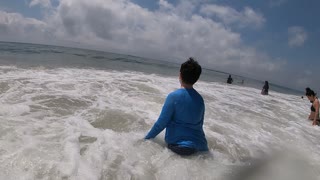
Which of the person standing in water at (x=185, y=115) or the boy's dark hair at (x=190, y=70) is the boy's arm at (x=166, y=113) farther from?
the boy's dark hair at (x=190, y=70)

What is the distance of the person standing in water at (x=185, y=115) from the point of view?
389 centimetres

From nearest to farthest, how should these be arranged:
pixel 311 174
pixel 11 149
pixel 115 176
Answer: pixel 115 176 → pixel 11 149 → pixel 311 174

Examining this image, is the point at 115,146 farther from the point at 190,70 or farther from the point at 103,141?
the point at 190,70

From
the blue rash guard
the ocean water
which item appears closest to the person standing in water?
the blue rash guard

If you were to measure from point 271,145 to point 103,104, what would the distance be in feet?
15.8

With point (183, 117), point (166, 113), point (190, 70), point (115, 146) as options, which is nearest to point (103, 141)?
point (115, 146)

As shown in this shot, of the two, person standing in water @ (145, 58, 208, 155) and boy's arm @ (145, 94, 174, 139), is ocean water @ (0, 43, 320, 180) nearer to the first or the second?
person standing in water @ (145, 58, 208, 155)

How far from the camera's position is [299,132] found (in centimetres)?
861

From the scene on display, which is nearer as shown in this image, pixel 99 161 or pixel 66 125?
pixel 99 161

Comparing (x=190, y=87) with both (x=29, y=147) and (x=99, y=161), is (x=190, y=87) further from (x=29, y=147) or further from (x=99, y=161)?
(x=29, y=147)

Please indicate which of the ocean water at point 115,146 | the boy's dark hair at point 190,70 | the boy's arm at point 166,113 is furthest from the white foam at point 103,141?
the boy's dark hair at point 190,70

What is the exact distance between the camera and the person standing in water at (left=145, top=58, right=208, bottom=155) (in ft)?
12.8

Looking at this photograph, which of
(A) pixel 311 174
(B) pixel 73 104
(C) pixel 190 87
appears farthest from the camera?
(B) pixel 73 104

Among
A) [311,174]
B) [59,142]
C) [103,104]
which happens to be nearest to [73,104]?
[103,104]
